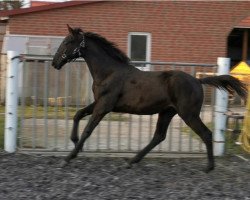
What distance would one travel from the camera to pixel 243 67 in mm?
14688

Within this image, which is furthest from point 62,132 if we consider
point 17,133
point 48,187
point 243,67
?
point 243,67

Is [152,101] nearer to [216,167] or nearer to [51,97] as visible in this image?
[216,167]

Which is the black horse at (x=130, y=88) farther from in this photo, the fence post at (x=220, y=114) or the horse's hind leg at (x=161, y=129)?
the fence post at (x=220, y=114)

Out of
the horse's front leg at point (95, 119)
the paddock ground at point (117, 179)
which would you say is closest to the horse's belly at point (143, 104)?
the horse's front leg at point (95, 119)

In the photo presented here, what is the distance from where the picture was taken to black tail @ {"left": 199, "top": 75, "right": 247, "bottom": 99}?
726 centimetres

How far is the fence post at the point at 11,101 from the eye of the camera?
25.7 ft

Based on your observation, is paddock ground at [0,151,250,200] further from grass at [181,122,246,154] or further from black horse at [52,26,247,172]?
grass at [181,122,246,154]

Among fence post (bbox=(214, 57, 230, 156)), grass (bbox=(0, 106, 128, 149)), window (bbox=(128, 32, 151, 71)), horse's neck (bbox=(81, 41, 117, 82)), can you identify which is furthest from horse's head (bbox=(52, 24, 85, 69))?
window (bbox=(128, 32, 151, 71))

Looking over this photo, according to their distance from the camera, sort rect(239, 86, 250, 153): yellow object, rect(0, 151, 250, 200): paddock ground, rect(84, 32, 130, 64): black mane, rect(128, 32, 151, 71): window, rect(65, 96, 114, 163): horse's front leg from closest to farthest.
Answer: rect(0, 151, 250, 200): paddock ground → rect(65, 96, 114, 163): horse's front leg → rect(84, 32, 130, 64): black mane → rect(239, 86, 250, 153): yellow object → rect(128, 32, 151, 71): window

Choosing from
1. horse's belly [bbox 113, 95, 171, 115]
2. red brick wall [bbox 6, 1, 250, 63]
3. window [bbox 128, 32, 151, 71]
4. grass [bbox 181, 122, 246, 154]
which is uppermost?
red brick wall [bbox 6, 1, 250, 63]

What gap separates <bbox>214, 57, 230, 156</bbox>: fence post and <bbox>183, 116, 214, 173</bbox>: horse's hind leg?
1150 millimetres

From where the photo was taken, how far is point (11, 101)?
789 centimetres

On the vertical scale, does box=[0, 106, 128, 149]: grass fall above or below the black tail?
below

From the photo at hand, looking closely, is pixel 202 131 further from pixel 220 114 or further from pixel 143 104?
pixel 220 114
